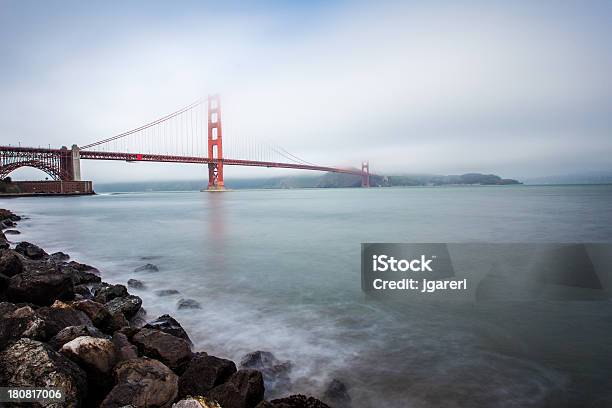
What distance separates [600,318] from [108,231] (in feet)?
52.6

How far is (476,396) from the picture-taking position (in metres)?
2.78

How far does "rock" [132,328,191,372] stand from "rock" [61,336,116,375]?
0.36 metres

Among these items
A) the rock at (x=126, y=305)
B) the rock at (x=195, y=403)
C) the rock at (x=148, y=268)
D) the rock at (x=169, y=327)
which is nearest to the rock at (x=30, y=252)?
the rock at (x=148, y=268)

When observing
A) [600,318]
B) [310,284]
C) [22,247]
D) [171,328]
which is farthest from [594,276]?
[22,247]

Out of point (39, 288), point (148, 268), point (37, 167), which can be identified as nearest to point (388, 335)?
point (39, 288)

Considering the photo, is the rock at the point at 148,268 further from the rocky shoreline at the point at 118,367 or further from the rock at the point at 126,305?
the rocky shoreline at the point at 118,367

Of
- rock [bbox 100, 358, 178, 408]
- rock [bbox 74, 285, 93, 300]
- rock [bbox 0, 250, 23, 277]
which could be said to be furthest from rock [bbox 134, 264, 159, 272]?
rock [bbox 100, 358, 178, 408]

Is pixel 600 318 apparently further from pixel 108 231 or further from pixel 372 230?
pixel 108 231

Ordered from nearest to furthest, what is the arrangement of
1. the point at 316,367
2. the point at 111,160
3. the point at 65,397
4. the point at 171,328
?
the point at 65,397, the point at 316,367, the point at 171,328, the point at 111,160

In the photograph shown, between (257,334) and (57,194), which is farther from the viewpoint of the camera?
(57,194)

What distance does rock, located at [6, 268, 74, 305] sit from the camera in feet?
12.2

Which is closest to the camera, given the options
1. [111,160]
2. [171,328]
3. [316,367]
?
[316,367]

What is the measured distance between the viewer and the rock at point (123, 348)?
8.37 feet

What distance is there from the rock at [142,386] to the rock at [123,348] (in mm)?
294
